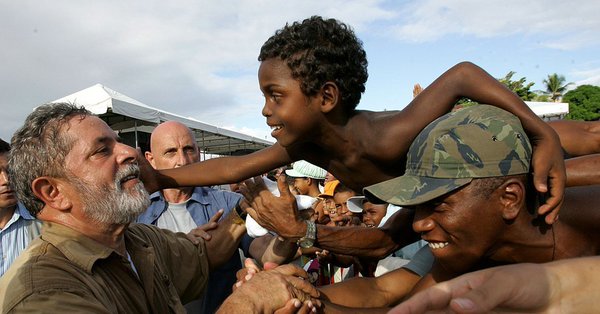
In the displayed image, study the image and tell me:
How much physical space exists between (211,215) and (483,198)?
264 cm

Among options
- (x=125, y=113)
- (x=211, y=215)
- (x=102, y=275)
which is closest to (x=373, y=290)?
(x=102, y=275)

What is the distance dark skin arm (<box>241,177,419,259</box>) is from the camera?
7.98 feet

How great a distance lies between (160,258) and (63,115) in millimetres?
972

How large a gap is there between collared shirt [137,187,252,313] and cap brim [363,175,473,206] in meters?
1.96

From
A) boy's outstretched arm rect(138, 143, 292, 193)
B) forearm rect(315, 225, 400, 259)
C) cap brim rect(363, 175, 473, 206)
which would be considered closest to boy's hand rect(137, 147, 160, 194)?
boy's outstretched arm rect(138, 143, 292, 193)

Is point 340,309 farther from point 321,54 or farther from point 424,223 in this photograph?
point 321,54

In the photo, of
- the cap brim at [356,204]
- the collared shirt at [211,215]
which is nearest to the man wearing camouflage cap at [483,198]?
the collared shirt at [211,215]

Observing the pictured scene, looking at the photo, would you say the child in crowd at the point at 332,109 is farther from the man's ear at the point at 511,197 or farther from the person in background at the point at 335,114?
the man's ear at the point at 511,197

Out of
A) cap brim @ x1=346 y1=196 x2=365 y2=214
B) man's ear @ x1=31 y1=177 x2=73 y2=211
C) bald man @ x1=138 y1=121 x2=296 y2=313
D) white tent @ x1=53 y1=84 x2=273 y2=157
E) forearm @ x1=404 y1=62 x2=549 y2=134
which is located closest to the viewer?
forearm @ x1=404 y1=62 x2=549 y2=134

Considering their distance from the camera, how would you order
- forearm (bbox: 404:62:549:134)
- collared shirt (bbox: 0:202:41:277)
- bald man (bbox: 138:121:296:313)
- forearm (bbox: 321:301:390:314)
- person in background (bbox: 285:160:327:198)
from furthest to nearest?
person in background (bbox: 285:160:327:198) → collared shirt (bbox: 0:202:41:277) → bald man (bbox: 138:121:296:313) → forearm (bbox: 321:301:390:314) → forearm (bbox: 404:62:549:134)

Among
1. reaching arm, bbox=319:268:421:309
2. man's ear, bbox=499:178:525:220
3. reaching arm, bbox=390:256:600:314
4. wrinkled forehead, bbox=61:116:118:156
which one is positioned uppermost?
wrinkled forehead, bbox=61:116:118:156

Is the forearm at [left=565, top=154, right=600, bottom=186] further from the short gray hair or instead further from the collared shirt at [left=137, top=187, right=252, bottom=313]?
the short gray hair

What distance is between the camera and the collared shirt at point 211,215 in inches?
140

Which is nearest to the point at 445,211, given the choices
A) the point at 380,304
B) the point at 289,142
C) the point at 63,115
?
the point at 380,304
